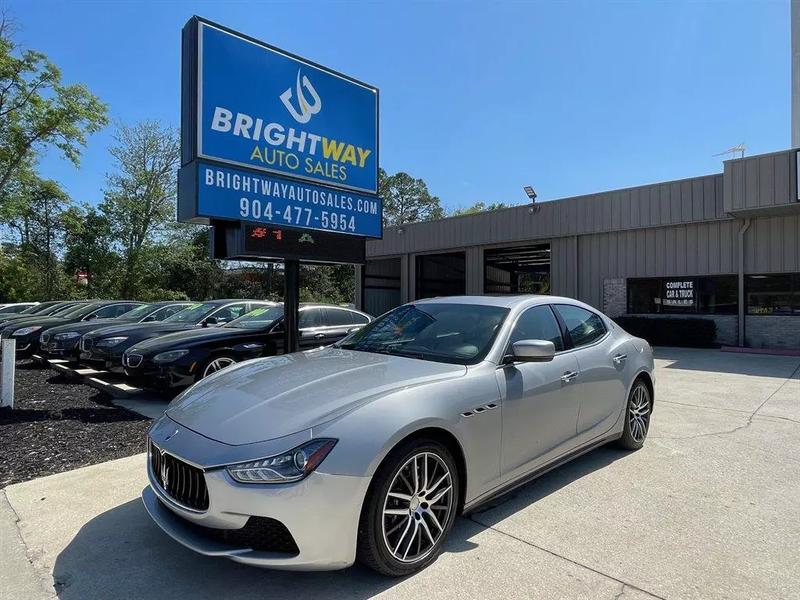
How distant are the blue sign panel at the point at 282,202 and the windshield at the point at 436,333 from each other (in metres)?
2.81

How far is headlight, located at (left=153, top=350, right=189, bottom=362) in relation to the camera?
21.9 feet

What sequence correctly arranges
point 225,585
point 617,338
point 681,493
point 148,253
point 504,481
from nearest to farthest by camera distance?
point 225,585
point 504,481
point 681,493
point 617,338
point 148,253

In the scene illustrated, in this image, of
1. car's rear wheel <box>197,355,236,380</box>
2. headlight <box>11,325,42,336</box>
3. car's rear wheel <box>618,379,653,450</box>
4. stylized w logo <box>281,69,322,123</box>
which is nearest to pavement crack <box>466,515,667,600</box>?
car's rear wheel <box>618,379,653,450</box>

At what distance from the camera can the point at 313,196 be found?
6902mm

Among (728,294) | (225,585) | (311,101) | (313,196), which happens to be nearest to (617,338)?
(225,585)

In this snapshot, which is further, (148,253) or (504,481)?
(148,253)

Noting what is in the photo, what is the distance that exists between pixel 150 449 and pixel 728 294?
54.6 feet

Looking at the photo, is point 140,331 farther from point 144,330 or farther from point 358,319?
point 358,319

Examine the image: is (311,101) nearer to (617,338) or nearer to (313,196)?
(313,196)

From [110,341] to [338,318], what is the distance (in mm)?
3767

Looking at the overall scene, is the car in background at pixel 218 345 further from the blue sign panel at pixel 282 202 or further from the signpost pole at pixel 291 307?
the blue sign panel at pixel 282 202

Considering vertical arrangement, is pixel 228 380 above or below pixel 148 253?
below

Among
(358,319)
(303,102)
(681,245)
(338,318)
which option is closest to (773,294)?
(681,245)

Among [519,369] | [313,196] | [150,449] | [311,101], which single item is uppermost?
[311,101]
